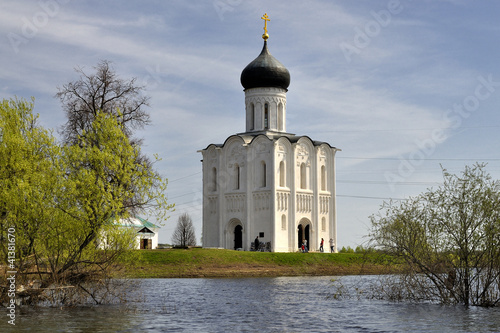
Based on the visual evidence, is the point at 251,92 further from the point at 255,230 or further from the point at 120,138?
the point at 120,138

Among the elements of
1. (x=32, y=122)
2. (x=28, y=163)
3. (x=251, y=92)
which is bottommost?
(x=28, y=163)

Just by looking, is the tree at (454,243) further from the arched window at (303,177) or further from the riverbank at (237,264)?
the arched window at (303,177)

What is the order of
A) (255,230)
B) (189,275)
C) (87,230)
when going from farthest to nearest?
(255,230) → (189,275) → (87,230)

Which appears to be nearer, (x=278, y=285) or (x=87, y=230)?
(x=87, y=230)

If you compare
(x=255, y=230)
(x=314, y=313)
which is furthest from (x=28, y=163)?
(x=255, y=230)

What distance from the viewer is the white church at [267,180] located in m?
53.2

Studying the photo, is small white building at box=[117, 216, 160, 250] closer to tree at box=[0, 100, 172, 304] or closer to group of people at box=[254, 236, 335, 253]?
group of people at box=[254, 236, 335, 253]

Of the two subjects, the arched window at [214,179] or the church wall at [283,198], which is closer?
the church wall at [283,198]

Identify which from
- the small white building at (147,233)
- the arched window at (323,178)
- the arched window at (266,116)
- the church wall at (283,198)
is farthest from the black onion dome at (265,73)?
the small white building at (147,233)

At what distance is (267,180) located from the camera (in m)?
53.3

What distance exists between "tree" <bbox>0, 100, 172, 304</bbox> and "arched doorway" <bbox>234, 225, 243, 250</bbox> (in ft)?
110

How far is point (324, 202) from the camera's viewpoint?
185 feet

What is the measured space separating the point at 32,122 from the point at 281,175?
3308 centimetres

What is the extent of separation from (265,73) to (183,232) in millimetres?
33564
